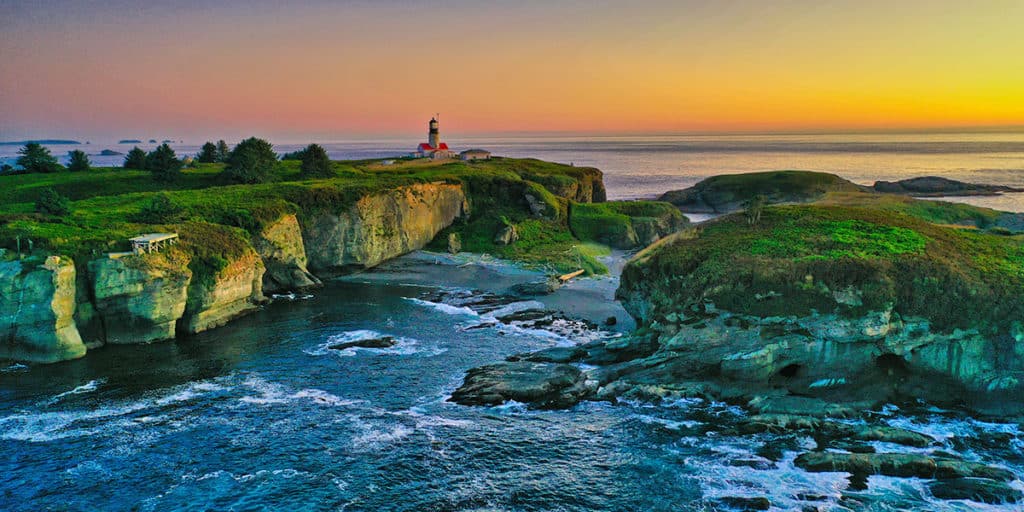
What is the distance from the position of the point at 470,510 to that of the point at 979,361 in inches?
1119

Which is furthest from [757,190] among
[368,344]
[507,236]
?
[368,344]

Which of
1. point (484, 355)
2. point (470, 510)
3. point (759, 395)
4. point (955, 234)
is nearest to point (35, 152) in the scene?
point (484, 355)

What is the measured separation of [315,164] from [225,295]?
1505 inches

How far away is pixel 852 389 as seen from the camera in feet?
115

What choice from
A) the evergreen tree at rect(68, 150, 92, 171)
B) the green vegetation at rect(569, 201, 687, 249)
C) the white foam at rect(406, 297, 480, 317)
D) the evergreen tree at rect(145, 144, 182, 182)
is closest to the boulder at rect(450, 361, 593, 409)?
the white foam at rect(406, 297, 480, 317)

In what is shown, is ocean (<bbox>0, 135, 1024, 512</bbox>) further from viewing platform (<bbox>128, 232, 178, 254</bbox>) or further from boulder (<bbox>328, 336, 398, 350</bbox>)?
viewing platform (<bbox>128, 232, 178, 254</bbox>)

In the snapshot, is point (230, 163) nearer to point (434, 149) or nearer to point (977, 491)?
point (434, 149)

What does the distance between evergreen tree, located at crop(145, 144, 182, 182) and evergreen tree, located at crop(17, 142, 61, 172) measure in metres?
17.6

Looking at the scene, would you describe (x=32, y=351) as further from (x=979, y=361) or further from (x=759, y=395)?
(x=979, y=361)

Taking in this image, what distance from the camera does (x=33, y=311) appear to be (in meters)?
40.6

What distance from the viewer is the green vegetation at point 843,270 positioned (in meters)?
35.2

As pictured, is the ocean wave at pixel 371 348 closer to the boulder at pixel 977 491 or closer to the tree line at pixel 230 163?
the boulder at pixel 977 491

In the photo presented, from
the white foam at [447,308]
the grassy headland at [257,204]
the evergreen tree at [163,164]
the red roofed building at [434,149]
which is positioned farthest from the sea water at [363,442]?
the red roofed building at [434,149]

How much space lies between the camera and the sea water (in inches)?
1041
